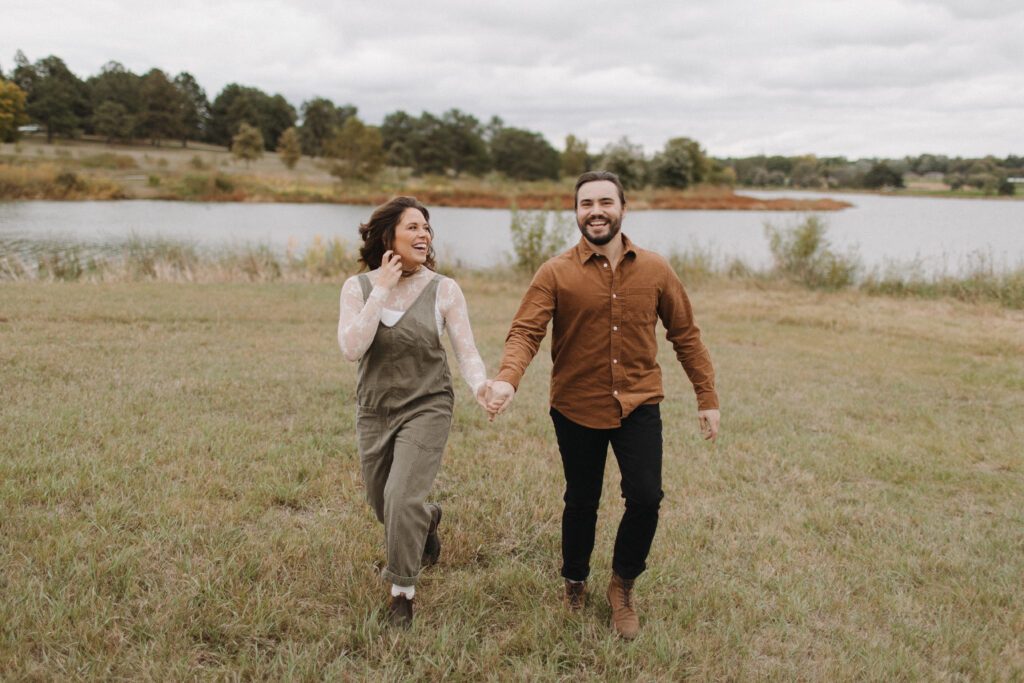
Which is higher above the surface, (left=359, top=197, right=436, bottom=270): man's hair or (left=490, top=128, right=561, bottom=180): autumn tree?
(left=490, top=128, right=561, bottom=180): autumn tree

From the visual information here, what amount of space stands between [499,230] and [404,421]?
1143 inches

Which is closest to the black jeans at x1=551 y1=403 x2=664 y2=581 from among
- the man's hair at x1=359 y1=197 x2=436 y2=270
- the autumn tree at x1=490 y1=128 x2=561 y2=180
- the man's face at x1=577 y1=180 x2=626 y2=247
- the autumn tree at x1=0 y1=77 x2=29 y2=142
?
the man's face at x1=577 y1=180 x2=626 y2=247

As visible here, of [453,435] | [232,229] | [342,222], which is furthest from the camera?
[342,222]

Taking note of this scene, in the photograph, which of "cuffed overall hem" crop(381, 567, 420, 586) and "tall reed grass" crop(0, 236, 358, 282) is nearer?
"cuffed overall hem" crop(381, 567, 420, 586)

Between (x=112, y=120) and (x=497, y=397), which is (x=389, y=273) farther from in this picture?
(x=112, y=120)

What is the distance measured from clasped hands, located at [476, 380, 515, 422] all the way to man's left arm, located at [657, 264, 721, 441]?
2.89 ft

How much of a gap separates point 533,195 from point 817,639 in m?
56.5

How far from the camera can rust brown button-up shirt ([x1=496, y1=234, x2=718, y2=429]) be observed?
3014mm

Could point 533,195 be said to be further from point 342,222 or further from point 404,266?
point 404,266

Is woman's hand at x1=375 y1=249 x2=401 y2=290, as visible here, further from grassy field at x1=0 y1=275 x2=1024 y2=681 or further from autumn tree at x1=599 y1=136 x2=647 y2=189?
autumn tree at x1=599 y1=136 x2=647 y2=189

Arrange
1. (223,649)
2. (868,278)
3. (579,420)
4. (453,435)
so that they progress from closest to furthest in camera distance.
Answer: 1. (223,649)
2. (579,420)
3. (453,435)
4. (868,278)

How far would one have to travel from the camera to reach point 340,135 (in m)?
61.2

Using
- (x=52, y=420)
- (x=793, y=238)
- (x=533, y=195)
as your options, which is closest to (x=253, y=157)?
(x=533, y=195)

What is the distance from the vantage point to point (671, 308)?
10.3ft
